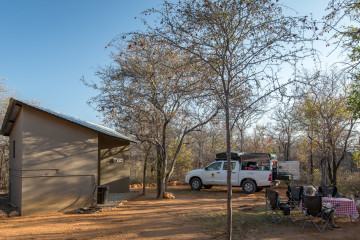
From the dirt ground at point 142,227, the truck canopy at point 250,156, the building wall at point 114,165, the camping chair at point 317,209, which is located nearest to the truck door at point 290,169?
the truck canopy at point 250,156

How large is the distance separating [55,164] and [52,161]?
15 cm

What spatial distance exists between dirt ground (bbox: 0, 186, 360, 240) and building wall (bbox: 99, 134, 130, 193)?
11.8 feet

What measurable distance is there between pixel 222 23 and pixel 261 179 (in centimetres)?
985

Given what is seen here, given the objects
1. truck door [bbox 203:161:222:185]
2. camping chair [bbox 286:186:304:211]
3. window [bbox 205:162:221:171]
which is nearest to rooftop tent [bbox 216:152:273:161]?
window [bbox 205:162:221:171]

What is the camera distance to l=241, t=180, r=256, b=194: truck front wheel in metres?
14.4

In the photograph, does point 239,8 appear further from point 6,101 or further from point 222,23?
point 6,101

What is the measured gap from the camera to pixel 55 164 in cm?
999

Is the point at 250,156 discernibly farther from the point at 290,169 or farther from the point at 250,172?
the point at 290,169

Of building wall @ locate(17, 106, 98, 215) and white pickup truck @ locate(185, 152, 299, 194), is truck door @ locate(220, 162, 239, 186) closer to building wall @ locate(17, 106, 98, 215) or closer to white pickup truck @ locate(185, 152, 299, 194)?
white pickup truck @ locate(185, 152, 299, 194)

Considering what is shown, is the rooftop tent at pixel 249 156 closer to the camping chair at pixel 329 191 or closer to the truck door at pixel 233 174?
the truck door at pixel 233 174

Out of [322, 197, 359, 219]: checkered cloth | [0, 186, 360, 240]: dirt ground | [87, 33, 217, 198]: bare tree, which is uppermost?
[87, 33, 217, 198]: bare tree

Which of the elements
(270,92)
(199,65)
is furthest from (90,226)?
(270,92)

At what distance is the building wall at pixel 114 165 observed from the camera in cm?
1388

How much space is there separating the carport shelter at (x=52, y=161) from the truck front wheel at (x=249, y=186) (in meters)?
7.67
